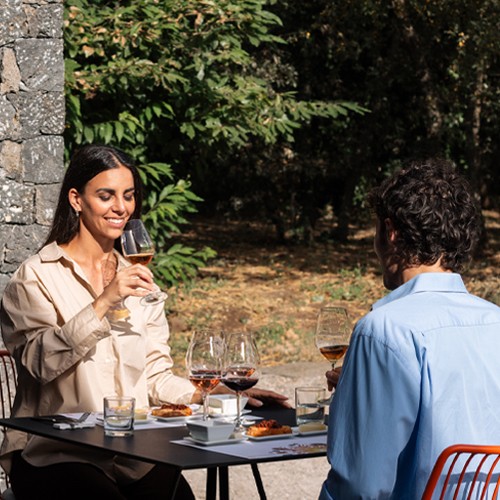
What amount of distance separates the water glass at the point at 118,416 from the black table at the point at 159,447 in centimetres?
3

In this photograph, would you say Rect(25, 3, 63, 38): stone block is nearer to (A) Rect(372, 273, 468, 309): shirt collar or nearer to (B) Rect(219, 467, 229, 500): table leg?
(B) Rect(219, 467, 229, 500): table leg

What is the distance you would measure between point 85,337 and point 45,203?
2933 millimetres

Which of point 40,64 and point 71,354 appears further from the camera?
point 40,64

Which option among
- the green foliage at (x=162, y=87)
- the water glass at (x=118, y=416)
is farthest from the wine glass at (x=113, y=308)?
the green foliage at (x=162, y=87)

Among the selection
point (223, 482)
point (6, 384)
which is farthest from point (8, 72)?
point (223, 482)

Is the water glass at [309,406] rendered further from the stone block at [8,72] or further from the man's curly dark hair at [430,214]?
the stone block at [8,72]

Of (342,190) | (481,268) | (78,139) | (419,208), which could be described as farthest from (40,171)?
(342,190)

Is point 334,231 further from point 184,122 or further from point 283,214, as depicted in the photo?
point 184,122

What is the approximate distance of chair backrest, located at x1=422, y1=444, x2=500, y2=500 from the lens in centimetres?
258

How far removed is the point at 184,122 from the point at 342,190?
10.9 metres

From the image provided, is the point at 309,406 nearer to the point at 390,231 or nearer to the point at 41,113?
the point at 390,231

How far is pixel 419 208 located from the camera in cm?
266

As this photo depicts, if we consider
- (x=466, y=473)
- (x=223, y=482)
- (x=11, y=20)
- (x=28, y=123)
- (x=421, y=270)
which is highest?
(x=11, y=20)

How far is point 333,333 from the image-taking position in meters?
3.58
